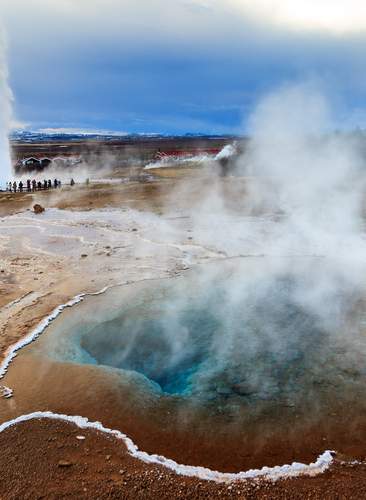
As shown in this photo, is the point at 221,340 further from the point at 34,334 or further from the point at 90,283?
the point at 90,283

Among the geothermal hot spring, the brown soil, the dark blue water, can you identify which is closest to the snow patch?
the geothermal hot spring

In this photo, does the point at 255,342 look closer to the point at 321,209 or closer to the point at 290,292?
the point at 290,292

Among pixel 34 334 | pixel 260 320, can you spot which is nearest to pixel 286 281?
pixel 260 320

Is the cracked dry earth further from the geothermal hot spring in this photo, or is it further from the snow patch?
the geothermal hot spring

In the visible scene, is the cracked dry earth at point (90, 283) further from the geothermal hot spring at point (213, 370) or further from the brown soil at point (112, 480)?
the geothermal hot spring at point (213, 370)

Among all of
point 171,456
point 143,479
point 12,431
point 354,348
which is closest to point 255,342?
point 354,348

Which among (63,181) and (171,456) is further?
(63,181)
